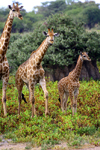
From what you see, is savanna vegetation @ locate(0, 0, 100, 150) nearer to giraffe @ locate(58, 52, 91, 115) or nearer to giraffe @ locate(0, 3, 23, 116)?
giraffe @ locate(58, 52, 91, 115)

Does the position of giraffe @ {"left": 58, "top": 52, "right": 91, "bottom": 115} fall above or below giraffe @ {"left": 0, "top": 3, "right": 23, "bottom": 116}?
below

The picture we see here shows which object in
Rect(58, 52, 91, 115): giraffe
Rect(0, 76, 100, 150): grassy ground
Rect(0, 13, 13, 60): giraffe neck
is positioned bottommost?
Rect(0, 76, 100, 150): grassy ground

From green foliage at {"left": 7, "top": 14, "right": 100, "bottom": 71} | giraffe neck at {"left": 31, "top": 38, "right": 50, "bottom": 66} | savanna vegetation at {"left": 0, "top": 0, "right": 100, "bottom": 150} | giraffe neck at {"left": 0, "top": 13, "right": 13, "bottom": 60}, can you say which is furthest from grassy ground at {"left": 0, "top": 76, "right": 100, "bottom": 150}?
green foliage at {"left": 7, "top": 14, "right": 100, "bottom": 71}

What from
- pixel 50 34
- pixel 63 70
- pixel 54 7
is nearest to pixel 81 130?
pixel 50 34

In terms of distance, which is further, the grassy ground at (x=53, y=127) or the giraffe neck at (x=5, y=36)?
the giraffe neck at (x=5, y=36)

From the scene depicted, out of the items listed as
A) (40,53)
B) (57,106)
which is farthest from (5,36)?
(57,106)

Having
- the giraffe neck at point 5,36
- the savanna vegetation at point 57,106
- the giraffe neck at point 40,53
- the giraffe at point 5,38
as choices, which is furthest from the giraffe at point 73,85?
the giraffe neck at point 5,36

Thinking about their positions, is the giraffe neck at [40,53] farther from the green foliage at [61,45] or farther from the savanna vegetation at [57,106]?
the green foliage at [61,45]

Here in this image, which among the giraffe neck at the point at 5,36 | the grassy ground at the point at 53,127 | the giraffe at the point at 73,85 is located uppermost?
the giraffe neck at the point at 5,36

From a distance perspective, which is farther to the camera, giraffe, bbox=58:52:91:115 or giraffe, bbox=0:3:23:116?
giraffe, bbox=58:52:91:115

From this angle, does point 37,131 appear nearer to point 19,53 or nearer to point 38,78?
point 38,78

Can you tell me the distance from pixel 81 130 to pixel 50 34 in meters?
3.44

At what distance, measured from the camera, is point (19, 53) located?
16031 millimetres

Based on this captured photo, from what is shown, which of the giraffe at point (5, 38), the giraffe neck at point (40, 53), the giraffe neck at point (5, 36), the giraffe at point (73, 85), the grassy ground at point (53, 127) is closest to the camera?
the grassy ground at point (53, 127)
